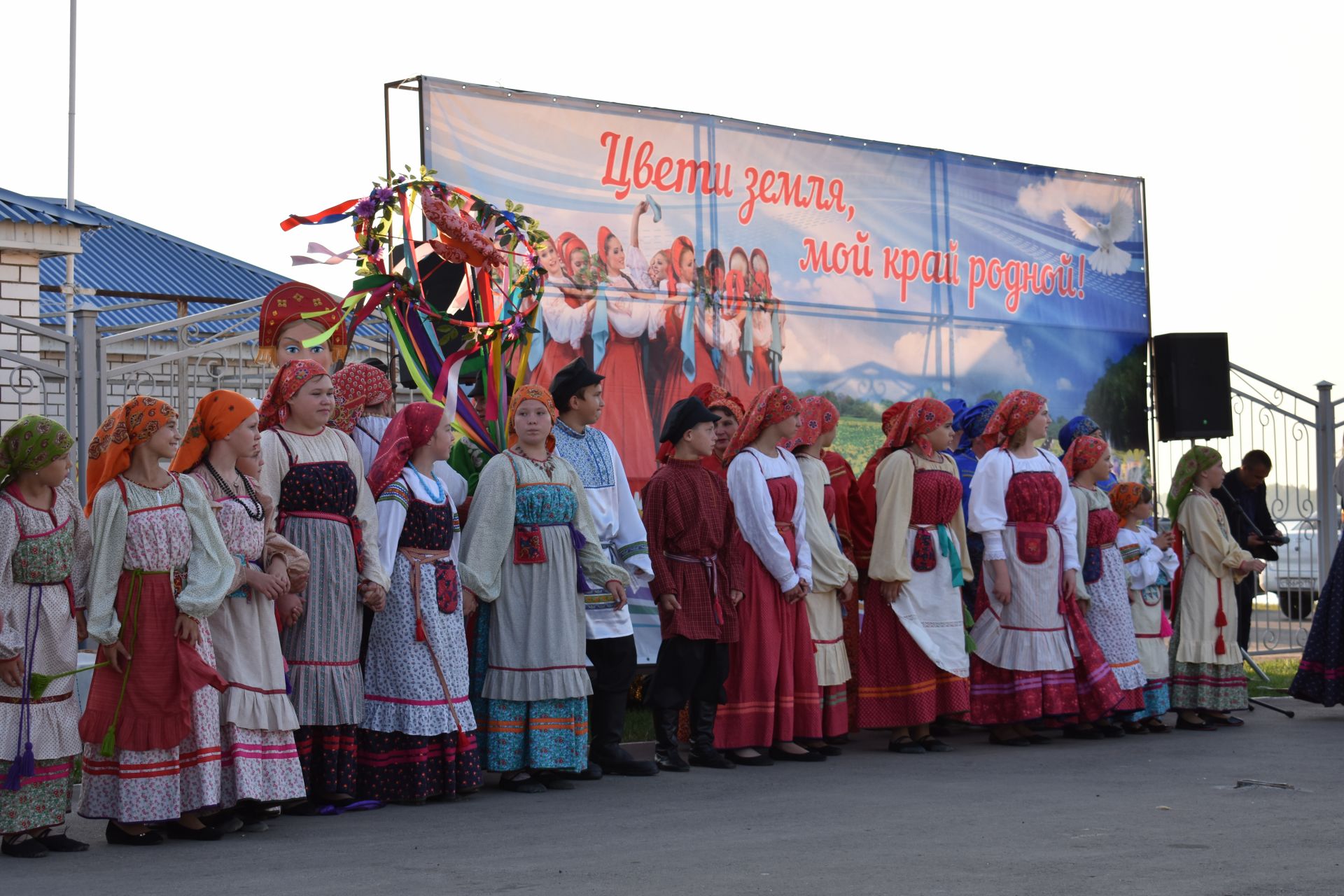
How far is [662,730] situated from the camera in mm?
7180

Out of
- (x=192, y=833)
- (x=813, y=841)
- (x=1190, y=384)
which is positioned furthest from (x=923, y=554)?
(x=1190, y=384)

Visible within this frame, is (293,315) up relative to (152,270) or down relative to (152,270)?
down

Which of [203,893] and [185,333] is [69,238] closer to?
[185,333]

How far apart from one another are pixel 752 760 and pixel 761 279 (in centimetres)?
305

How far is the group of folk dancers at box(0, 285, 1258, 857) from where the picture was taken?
5305 millimetres

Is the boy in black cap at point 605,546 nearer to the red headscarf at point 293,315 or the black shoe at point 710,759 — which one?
the black shoe at point 710,759

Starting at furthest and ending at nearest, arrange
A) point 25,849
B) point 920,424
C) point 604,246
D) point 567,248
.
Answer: point 604,246 < point 567,248 < point 920,424 < point 25,849

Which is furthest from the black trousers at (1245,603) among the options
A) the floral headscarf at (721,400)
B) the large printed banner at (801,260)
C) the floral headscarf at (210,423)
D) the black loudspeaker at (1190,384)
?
the floral headscarf at (210,423)

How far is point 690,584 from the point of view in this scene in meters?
7.14

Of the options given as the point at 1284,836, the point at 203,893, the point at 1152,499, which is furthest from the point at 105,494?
the point at 1152,499

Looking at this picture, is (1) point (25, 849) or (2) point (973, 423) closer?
(1) point (25, 849)

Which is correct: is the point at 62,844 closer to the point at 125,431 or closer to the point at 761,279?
the point at 125,431

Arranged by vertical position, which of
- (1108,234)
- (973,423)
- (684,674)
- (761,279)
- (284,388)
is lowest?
(684,674)

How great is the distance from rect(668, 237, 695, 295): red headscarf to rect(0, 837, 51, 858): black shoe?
4.65m
